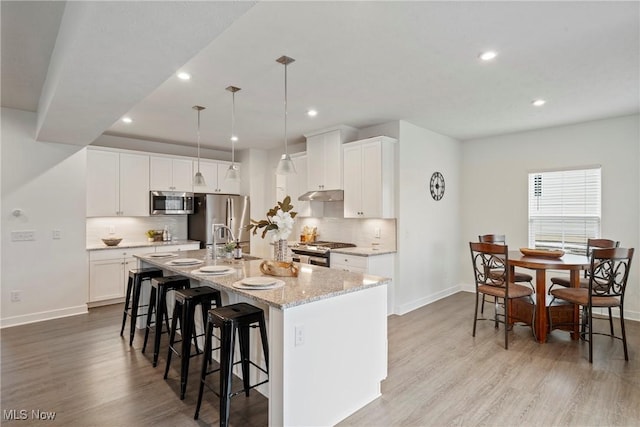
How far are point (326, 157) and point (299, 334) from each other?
141 inches

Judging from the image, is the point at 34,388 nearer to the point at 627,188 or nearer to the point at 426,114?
the point at 426,114

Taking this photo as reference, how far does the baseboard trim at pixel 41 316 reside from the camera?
4148 millimetres

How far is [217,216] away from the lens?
6.20m

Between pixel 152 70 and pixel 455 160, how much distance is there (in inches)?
206

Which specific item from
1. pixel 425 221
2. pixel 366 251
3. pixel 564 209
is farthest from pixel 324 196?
pixel 564 209

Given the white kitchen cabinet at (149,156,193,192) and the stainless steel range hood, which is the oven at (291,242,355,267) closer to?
the stainless steel range hood

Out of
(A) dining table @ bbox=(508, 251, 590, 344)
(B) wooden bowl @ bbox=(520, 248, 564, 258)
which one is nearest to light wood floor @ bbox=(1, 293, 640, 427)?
(A) dining table @ bbox=(508, 251, 590, 344)

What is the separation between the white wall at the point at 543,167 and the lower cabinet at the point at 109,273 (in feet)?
18.7

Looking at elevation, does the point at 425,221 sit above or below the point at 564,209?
below

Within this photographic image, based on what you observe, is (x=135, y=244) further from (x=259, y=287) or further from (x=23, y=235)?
(x=259, y=287)

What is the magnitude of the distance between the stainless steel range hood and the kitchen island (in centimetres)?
240

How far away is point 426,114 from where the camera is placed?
4449mm

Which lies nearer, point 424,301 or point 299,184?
point 424,301

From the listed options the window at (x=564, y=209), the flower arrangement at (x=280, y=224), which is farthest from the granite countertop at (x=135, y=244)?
the window at (x=564, y=209)
